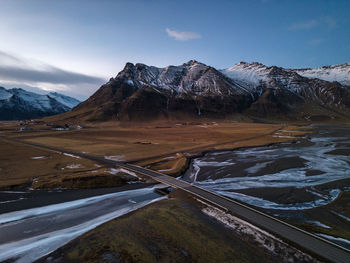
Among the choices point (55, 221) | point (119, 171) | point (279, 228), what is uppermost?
point (119, 171)

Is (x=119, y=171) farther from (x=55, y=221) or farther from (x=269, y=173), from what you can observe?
(x=269, y=173)

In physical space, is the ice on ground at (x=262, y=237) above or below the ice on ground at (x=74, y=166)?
below

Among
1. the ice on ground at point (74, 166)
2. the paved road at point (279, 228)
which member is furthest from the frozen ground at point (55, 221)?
the ice on ground at point (74, 166)

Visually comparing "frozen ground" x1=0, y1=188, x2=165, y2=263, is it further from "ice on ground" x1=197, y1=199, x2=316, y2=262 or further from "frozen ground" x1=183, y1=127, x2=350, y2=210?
"frozen ground" x1=183, y1=127, x2=350, y2=210

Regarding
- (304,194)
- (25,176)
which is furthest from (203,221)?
(25,176)

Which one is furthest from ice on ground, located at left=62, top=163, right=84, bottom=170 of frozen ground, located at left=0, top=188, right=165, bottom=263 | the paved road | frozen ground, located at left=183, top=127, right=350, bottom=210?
frozen ground, located at left=183, top=127, right=350, bottom=210

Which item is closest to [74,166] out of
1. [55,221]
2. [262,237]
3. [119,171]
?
[119,171]

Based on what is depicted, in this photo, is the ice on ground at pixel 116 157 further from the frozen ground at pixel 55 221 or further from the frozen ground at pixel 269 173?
the frozen ground at pixel 55 221

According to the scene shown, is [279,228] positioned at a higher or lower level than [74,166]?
lower

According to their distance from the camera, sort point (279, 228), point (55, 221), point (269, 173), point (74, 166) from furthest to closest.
Result: 1. point (74, 166)
2. point (269, 173)
3. point (55, 221)
4. point (279, 228)

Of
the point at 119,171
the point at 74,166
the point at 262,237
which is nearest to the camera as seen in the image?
the point at 262,237

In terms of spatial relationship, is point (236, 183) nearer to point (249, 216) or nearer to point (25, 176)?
point (249, 216)
